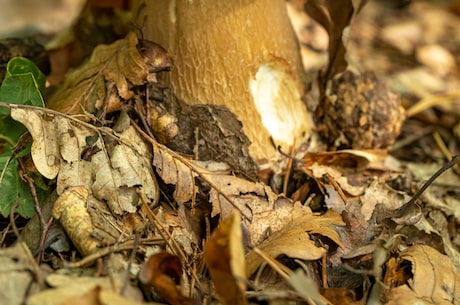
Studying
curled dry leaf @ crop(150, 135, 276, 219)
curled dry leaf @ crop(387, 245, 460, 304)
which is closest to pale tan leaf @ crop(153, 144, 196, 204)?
curled dry leaf @ crop(150, 135, 276, 219)

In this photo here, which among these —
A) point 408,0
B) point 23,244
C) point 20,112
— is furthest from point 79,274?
point 408,0

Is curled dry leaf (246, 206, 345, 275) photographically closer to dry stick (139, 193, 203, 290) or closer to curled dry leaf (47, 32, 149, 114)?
dry stick (139, 193, 203, 290)

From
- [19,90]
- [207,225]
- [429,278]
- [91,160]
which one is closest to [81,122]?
[91,160]

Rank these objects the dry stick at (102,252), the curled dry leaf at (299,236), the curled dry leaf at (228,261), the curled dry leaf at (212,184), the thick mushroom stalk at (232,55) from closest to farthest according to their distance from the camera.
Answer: the curled dry leaf at (228,261), the dry stick at (102,252), the curled dry leaf at (299,236), the curled dry leaf at (212,184), the thick mushroom stalk at (232,55)

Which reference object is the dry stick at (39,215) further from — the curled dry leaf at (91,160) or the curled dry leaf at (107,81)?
the curled dry leaf at (107,81)

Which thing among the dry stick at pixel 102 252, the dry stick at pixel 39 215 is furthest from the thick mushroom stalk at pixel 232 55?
the dry stick at pixel 102 252

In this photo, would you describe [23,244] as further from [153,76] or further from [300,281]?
[153,76]
